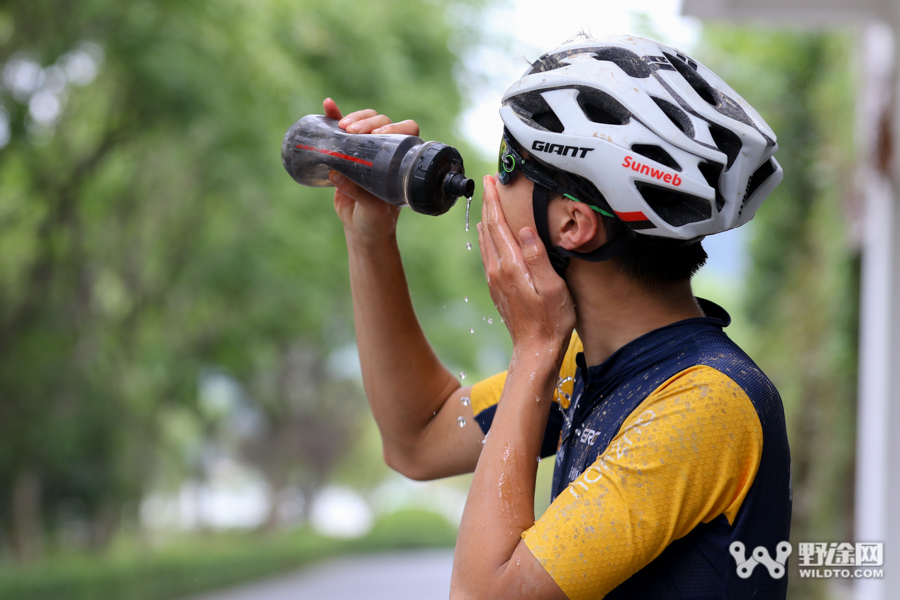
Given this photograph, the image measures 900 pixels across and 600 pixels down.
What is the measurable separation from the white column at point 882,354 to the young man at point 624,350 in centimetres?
414

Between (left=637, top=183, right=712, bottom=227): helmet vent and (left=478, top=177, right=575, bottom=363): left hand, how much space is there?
0.71 feet

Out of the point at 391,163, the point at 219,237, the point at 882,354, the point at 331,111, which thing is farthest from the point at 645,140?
the point at 219,237

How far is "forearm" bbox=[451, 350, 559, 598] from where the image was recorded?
4.47ft

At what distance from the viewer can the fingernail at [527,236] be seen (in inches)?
63.1

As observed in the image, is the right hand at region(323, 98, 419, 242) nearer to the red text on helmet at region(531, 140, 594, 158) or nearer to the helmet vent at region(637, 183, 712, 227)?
the red text on helmet at region(531, 140, 594, 158)

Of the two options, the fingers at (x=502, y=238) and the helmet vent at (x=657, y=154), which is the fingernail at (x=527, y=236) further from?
the helmet vent at (x=657, y=154)

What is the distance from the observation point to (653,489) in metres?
1.32

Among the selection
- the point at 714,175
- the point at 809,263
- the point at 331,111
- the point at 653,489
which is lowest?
the point at 653,489

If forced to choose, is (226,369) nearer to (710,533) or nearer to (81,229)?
(81,229)

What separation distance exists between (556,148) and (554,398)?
64 cm

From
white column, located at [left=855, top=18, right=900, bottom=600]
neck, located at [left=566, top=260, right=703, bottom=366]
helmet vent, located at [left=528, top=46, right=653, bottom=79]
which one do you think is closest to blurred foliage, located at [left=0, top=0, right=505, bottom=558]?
white column, located at [left=855, top=18, right=900, bottom=600]

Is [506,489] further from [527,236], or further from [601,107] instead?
[601,107]

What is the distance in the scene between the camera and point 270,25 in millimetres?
8844

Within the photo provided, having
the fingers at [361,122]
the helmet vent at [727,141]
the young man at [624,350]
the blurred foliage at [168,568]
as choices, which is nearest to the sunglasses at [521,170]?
the young man at [624,350]
